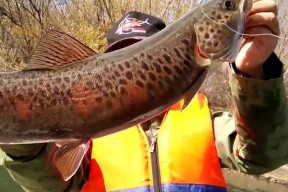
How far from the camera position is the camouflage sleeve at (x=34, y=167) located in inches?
115

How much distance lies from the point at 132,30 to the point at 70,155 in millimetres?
1604

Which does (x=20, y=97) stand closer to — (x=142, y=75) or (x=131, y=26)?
(x=142, y=75)

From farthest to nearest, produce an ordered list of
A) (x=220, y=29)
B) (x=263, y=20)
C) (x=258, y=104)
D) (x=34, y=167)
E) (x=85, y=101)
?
(x=34, y=167) → (x=258, y=104) → (x=263, y=20) → (x=220, y=29) → (x=85, y=101)

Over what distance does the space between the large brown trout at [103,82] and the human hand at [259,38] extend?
8.3 inches

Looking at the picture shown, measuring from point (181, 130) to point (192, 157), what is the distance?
22 centimetres

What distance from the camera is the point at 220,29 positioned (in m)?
2.03

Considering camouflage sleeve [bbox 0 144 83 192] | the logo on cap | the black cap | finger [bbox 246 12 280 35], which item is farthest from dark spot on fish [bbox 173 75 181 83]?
the logo on cap

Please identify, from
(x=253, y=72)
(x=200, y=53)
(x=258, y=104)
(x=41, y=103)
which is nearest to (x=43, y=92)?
(x=41, y=103)

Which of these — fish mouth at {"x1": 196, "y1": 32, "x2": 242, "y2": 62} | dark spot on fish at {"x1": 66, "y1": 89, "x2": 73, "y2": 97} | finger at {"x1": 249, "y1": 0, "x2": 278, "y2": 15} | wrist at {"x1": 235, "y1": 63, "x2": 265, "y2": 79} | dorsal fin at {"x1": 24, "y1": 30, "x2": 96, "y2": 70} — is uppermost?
finger at {"x1": 249, "y1": 0, "x2": 278, "y2": 15}

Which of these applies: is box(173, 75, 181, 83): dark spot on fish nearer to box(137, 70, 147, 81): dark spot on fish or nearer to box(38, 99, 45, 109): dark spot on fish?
box(137, 70, 147, 81): dark spot on fish

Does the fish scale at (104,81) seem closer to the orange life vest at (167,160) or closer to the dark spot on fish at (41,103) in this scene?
the dark spot on fish at (41,103)

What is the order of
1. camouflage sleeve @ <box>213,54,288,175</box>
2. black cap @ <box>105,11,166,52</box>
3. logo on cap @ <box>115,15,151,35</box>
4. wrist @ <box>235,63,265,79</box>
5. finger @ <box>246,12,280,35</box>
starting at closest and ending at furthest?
finger @ <box>246,12,280,35</box>
wrist @ <box>235,63,265,79</box>
camouflage sleeve @ <box>213,54,288,175</box>
black cap @ <box>105,11,166,52</box>
logo on cap @ <box>115,15,151,35</box>

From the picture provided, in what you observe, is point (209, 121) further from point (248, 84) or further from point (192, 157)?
point (248, 84)

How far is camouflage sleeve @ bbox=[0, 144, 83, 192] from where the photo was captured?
2.93 m
